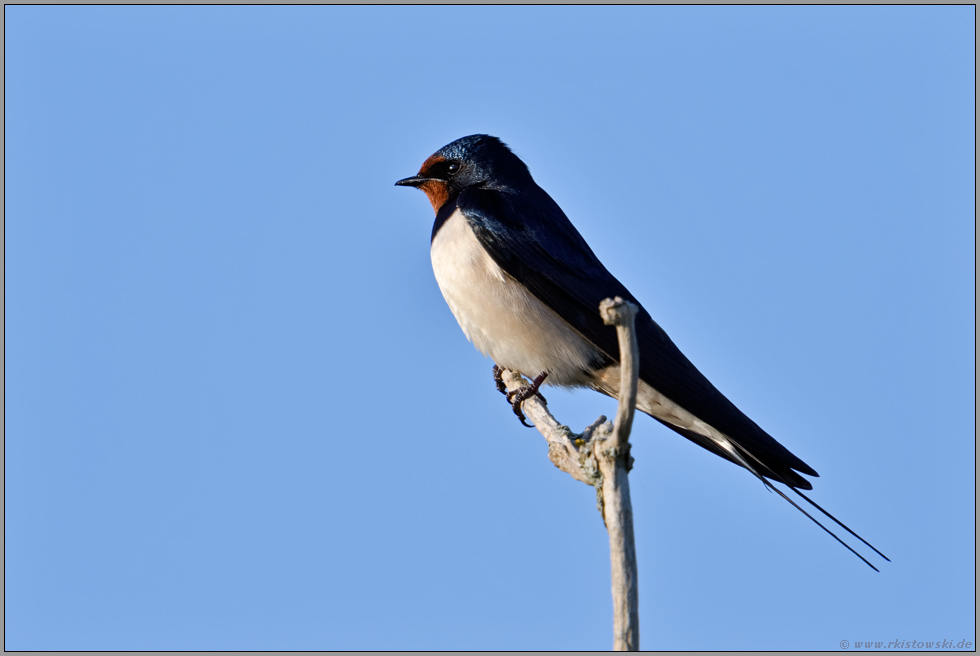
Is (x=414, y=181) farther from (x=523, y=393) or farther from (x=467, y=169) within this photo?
(x=523, y=393)

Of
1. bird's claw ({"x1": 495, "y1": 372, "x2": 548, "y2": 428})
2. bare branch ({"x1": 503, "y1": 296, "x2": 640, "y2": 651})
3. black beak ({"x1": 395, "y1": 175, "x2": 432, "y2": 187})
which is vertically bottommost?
bare branch ({"x1": 503, "y1": 296, "x2": 640, "y2": 651})

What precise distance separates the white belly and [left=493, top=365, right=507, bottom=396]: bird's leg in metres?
0.12

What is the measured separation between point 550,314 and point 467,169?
3.53ft

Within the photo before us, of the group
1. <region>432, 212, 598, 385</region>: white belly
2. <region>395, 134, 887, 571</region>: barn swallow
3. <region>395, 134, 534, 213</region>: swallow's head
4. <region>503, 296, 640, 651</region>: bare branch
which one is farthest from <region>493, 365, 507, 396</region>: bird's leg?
<region>503, 296, 640, 651</region>: bare branch

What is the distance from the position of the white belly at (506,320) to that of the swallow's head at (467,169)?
574mm

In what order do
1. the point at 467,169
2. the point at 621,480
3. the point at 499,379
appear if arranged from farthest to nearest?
the point at 467,169
the point at 499,379
the point at 621,480

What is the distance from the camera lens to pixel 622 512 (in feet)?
7.11

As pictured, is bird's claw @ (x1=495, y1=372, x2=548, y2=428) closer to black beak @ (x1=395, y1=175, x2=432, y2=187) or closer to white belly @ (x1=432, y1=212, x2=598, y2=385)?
white belly @ (x1=432, y1=212, x2=598, y2=385)

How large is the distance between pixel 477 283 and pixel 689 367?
100cm

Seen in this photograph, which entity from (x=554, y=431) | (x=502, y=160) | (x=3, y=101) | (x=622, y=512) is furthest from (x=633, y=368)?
(x=3, y=101)

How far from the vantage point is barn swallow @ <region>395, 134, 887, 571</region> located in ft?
13.0

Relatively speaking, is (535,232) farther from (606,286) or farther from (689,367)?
(689,367)

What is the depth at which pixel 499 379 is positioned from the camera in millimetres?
4543

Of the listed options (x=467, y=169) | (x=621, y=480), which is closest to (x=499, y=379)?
(x=467, y=169)
